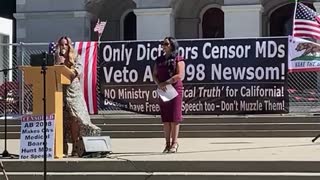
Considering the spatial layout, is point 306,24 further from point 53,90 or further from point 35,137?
point 35,137

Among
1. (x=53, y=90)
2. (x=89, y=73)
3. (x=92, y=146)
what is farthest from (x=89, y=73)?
(x=92, y=146)

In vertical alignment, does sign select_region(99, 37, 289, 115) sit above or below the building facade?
below

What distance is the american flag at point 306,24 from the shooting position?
1416cm

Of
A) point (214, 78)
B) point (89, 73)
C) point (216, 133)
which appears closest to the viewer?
point (216, 133)

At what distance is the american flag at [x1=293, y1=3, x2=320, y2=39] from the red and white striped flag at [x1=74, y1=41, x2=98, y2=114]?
14.9 ft

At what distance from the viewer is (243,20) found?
2244 cm

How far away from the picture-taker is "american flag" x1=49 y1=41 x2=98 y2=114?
15.5 meters

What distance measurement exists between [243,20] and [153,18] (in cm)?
307

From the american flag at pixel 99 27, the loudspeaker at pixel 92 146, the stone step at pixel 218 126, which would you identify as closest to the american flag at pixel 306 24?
the stone step at pixel 218 126

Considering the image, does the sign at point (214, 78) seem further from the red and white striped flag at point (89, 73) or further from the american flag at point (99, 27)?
the american flag at point (99, 27)

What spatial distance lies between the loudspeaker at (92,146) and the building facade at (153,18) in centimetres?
1302

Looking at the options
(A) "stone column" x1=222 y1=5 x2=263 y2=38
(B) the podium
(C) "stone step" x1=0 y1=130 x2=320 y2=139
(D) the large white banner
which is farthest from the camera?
(A) "stone column" x1=222 y1=5 x2=263 y2=38
